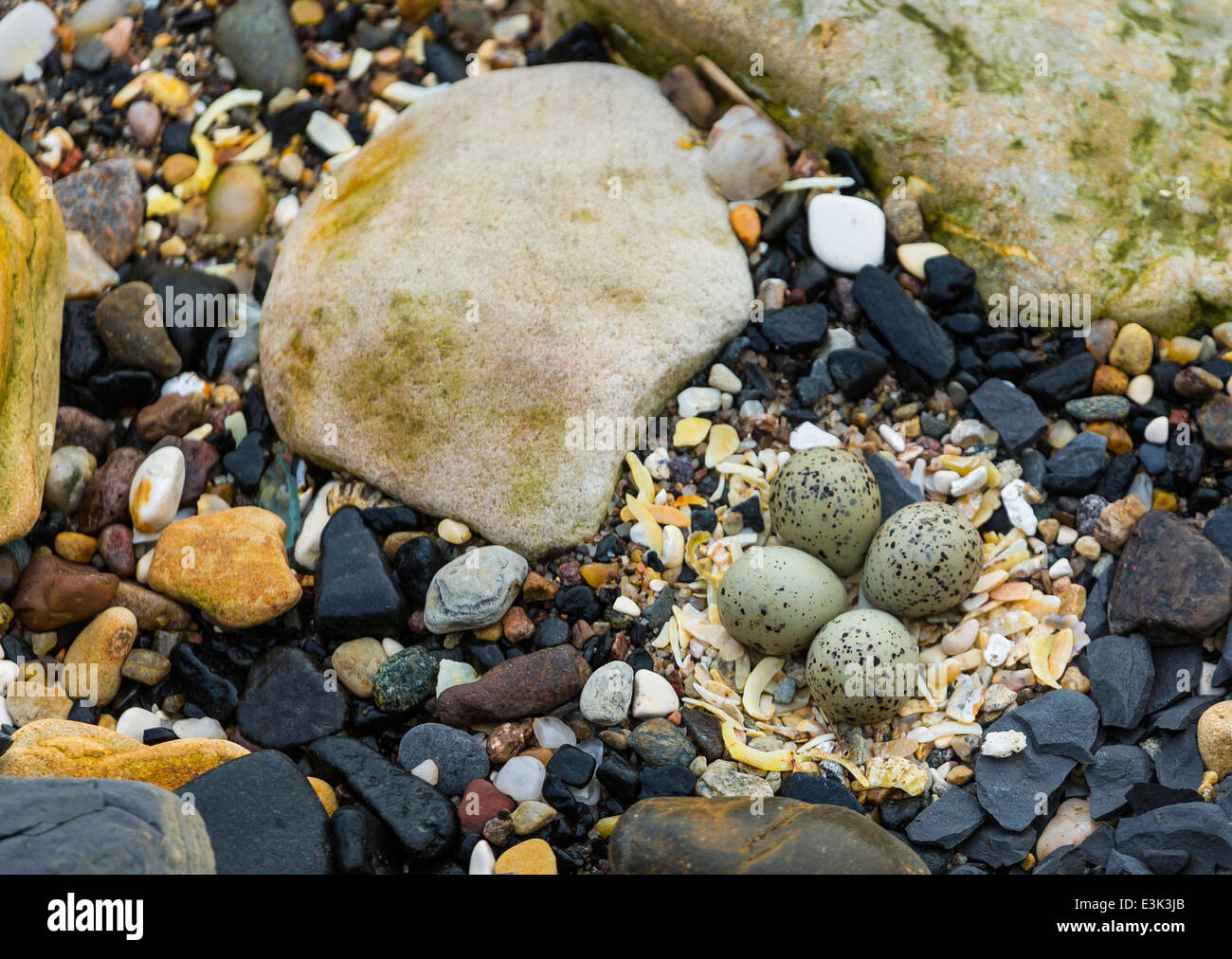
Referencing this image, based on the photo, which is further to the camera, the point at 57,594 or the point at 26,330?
the point at 26,330

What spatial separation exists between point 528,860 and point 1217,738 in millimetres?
1907

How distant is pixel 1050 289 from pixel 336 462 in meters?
2.61

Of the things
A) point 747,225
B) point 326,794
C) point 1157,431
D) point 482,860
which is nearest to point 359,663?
point 326,794

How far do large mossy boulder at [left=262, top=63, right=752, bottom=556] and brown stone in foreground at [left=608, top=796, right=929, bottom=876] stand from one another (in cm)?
112

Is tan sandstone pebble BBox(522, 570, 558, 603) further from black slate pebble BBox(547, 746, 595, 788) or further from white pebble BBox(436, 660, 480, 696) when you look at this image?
black slate pebble BBox(547, 746, 595, 788)

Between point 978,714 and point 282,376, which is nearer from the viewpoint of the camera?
point 978,714

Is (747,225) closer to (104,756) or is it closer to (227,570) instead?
(227,570)

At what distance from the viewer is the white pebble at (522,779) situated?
3117 mm

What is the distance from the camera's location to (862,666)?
304cm

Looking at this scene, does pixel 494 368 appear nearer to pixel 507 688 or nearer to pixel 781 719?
pixel 507 688

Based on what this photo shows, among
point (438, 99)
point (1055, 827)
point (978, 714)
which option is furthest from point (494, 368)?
point (1055, 827)

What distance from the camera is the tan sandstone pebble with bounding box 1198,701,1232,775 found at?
2896 mm

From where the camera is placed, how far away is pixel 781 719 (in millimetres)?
3293

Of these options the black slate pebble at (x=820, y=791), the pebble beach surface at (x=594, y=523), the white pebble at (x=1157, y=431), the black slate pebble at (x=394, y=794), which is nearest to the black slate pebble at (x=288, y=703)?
the pebble beach surface at (x=594, y=523)
